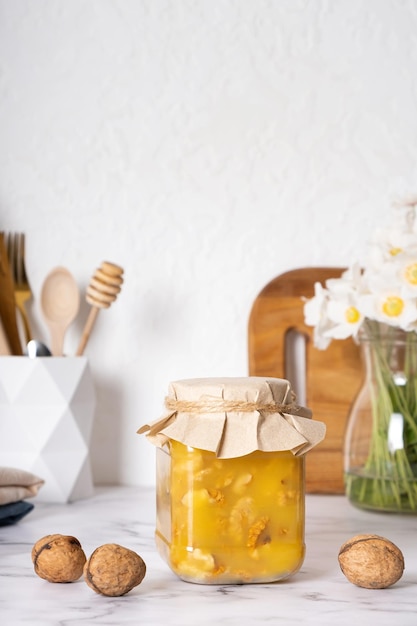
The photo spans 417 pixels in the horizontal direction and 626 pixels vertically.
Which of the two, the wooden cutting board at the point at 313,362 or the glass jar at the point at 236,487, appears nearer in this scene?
the glass jar at the point at 236,487

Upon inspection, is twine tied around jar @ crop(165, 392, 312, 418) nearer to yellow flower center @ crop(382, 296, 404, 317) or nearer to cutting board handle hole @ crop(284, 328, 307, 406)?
yellow flower center @ crop(382, 296, 404, 317)

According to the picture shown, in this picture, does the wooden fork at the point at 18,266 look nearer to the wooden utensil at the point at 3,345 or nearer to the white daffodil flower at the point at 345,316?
the wooden utensil at the point at 3,345

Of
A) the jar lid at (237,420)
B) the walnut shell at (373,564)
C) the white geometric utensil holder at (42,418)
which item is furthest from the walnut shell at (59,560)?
the white geometric utensil holder at (42,418)

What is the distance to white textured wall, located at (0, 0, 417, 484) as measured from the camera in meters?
1.24

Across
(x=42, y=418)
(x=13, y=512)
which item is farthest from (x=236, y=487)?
(x=42, y=418)

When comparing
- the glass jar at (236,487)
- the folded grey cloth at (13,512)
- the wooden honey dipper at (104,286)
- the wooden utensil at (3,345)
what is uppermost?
the wooden honey dipper at (104,286)

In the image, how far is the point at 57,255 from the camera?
1.28 m

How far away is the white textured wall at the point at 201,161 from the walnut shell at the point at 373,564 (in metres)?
0.56

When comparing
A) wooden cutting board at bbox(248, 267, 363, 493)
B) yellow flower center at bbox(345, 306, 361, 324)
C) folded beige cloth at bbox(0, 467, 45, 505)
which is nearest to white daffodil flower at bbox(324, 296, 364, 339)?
yellow flower center at bbox(345, 306, 361, 324)

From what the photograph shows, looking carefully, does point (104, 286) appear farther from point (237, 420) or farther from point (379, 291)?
point (237, 420)

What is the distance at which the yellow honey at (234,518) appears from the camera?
0.69 metres

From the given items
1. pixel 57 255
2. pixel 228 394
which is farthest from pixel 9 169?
pixel 228 394

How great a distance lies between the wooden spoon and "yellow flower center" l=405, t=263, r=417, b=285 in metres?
0.48

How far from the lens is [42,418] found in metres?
1.13
